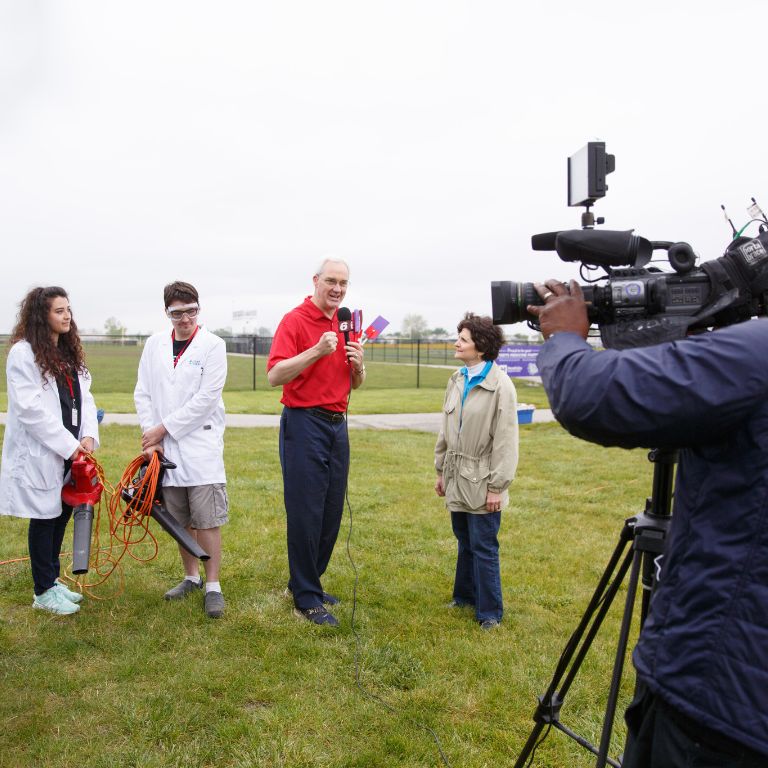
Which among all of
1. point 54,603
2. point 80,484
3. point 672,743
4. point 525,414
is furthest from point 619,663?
point 525,414

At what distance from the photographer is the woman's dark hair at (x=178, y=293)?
417cm

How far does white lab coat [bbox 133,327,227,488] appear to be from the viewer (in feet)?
13.6

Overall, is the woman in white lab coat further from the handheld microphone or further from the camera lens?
the camera lens

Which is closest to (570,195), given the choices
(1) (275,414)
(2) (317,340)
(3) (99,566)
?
(2) (317,340)

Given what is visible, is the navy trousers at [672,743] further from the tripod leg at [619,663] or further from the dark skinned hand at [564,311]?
the dark skinned hand at [564,311]

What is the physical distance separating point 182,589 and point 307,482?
1.22 meters

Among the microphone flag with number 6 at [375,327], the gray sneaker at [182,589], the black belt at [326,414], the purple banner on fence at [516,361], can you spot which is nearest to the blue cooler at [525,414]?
the purple banner on fence at [516,361]

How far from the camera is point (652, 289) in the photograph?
5.09 ft

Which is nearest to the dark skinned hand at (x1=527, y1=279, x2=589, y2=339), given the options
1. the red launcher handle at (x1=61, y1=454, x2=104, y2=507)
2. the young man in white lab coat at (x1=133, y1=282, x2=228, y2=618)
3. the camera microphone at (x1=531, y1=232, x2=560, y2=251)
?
the camera microphone at (x1=531, y1=232, x2=560, y2=251)

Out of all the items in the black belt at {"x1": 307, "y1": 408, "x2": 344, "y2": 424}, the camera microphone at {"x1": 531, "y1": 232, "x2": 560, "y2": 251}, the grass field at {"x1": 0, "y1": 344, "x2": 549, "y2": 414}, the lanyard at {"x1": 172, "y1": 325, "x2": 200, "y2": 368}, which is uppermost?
the camera microphone at {"x1": 531, "y1": 232, "x2": 560, "y2": 251}

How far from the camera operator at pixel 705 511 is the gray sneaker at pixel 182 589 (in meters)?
3.55

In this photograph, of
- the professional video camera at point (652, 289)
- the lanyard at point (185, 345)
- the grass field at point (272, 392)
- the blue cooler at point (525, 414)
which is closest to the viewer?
the professional video camera at point (652, 289)

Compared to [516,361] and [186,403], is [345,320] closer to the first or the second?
[186,403]

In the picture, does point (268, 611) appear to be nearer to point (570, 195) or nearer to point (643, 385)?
point (570, 195)
